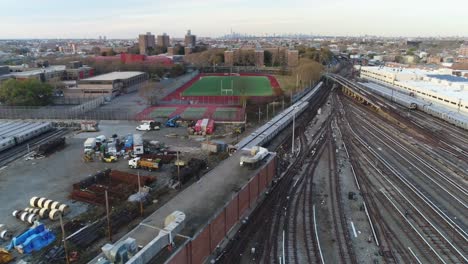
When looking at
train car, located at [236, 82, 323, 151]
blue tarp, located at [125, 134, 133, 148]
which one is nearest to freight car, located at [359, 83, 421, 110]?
train car, located at [236, 82, 323, 151]

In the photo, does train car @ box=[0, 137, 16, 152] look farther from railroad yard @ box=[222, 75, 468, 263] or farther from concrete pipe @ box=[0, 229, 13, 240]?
railroad yard @ box=[222, 75, 468, 263]

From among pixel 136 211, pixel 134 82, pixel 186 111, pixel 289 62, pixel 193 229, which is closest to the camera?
pixel 193 229

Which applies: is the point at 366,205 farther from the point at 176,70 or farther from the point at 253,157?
the point at 176,70

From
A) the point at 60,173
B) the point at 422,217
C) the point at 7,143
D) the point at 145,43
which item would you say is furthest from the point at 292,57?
the point at 422,217

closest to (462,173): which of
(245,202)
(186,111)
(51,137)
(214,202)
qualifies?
(245,202)

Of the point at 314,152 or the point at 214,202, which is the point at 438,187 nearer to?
the point at 314,152

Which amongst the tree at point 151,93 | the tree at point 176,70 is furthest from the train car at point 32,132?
the tree at point 176,70
